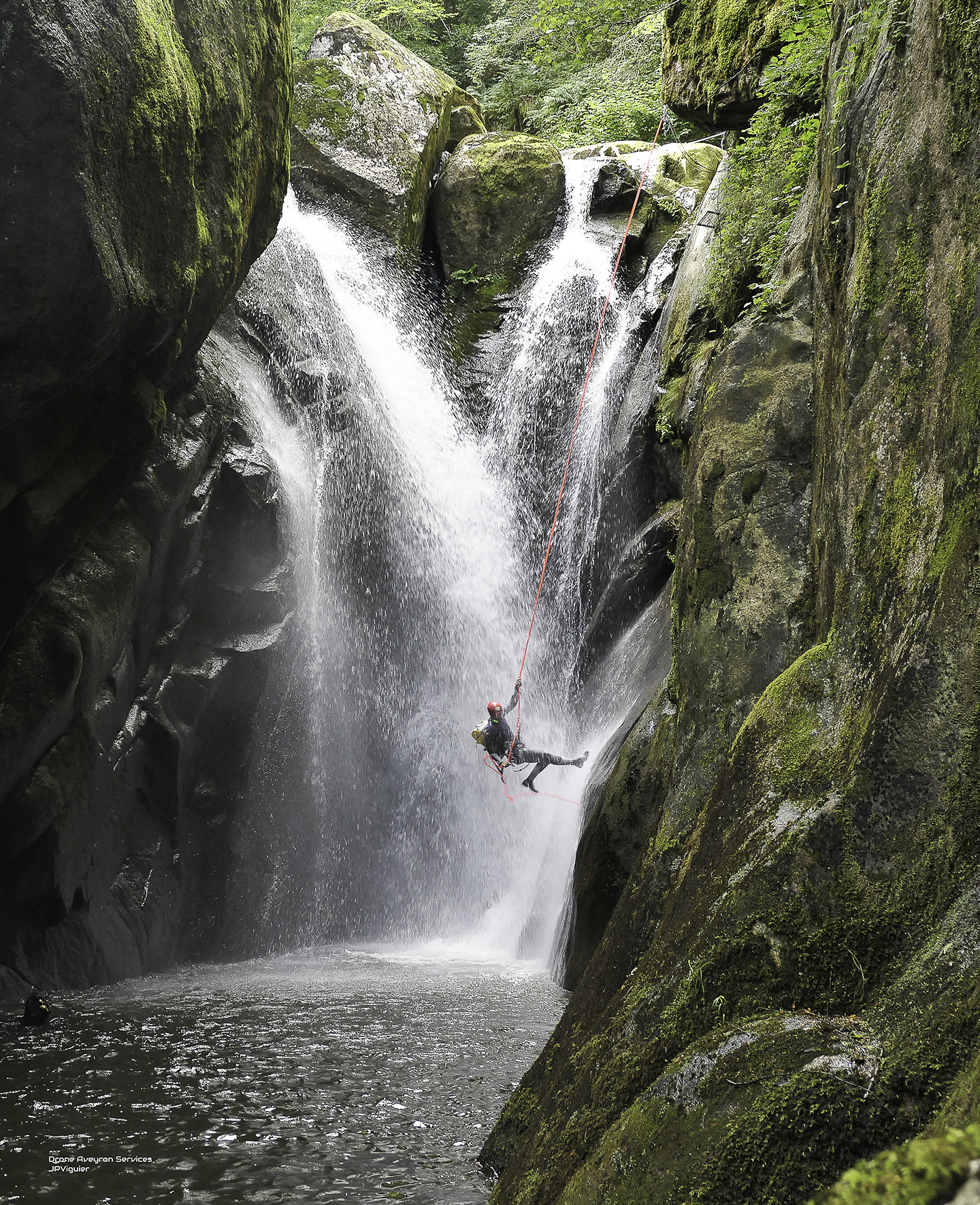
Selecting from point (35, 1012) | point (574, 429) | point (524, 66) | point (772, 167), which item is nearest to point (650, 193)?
point (574, 429)

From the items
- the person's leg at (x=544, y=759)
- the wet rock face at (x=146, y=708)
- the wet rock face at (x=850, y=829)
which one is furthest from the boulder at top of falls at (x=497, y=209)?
the wet rock face at (x=850, y=829)

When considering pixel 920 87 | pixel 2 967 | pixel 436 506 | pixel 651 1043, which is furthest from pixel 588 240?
pixel 651 1043

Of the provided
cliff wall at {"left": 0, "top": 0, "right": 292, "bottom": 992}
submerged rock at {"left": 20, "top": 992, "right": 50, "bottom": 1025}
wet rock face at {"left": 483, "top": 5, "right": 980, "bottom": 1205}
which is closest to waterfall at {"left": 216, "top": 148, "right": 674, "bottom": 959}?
cliff wall at {"left": 0, "top": 0, "right": 292, "bottom": 992}

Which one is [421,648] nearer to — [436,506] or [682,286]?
[436,506]

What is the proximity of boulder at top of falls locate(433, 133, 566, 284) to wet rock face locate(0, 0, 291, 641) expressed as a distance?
901 cm

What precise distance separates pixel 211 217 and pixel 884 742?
6670mm

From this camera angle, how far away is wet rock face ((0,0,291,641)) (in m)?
4.91

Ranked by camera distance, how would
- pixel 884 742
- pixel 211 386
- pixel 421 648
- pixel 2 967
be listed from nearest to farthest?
pixel 884 742 → pixel 2 967 → pixel 211 386 → pixel 421 648

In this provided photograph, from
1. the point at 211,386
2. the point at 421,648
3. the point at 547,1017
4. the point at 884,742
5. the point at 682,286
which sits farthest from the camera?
the point at 421,648

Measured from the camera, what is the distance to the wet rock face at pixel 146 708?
26.9 ft

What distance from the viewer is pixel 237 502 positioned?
439 inches

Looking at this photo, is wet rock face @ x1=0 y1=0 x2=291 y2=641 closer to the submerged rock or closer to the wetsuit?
the submerged rock

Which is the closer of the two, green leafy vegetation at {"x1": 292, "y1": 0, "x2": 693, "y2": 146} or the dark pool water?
the dark pool water

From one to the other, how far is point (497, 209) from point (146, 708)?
480 inches
